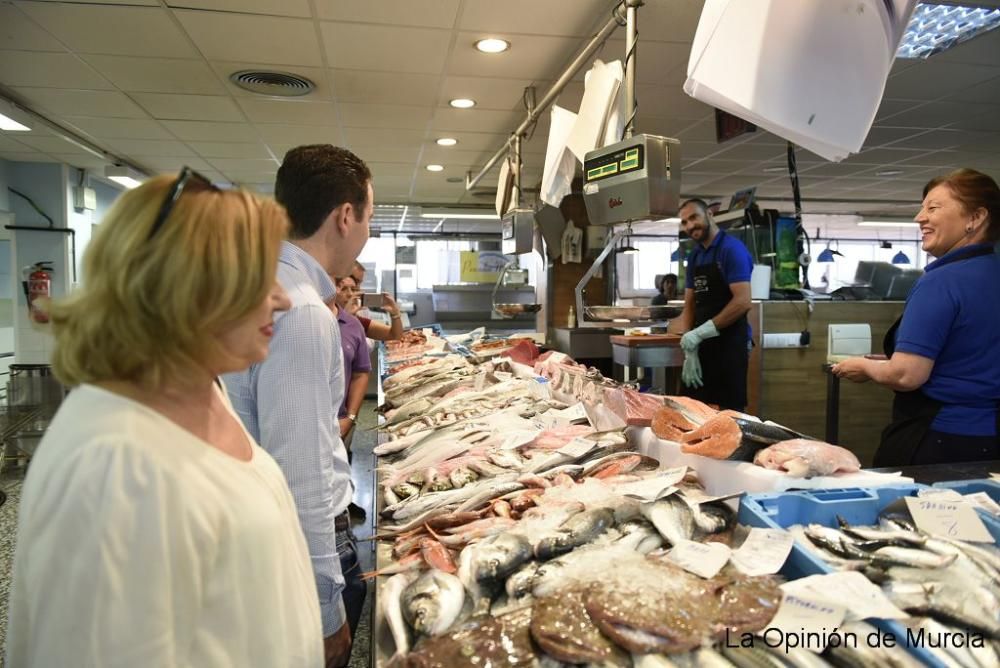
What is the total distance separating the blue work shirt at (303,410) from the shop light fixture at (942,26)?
3876 millimetres

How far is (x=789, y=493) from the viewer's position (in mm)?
1557

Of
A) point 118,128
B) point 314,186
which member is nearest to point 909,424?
point 314,186

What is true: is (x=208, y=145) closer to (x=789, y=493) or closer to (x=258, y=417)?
(x=258, y=417)

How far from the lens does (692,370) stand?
4.93m

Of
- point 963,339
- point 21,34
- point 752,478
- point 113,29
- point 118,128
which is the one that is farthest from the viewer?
point 118,128

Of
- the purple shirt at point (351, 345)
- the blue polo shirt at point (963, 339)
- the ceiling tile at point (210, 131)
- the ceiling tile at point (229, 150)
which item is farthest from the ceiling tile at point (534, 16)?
the ceiling tile at point (229, 150)

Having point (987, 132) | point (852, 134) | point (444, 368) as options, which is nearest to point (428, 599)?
point (852, 134)

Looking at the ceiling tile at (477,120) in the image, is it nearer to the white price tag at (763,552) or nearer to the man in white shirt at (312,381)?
the man in white shirt at (312,381)

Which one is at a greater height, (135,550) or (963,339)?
(963,339)

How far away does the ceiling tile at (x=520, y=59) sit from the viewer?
4.07m

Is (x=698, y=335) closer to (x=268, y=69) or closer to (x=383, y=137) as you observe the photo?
(x=268, y=69)

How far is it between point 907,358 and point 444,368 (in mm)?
2612

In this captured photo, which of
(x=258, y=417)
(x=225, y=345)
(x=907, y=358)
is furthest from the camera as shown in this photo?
(x=907, y=358)

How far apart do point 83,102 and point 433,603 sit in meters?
6.11
